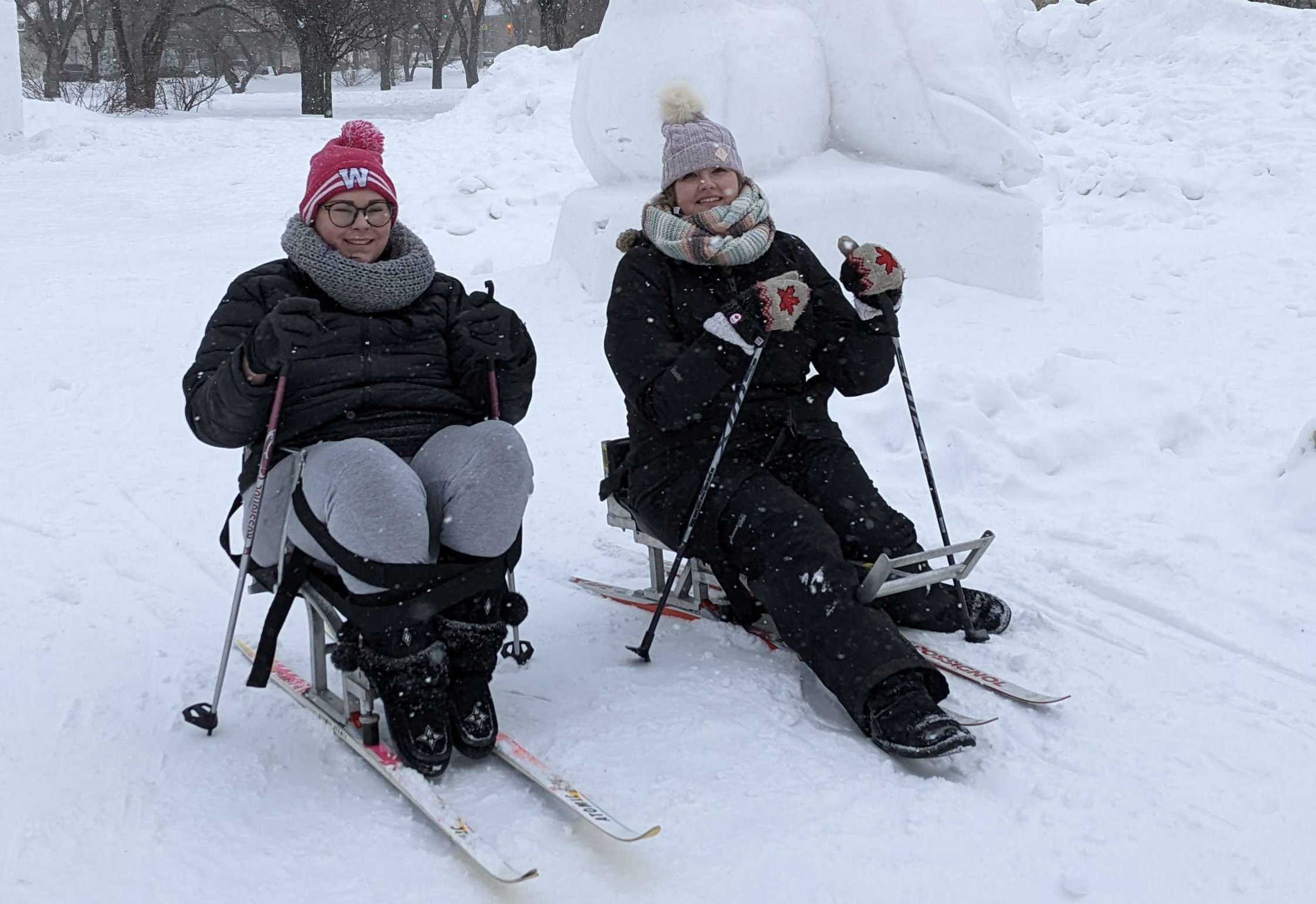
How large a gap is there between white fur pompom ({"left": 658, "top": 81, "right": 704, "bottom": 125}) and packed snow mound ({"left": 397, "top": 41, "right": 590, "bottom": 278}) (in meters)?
5.12

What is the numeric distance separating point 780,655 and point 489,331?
4.22 ft

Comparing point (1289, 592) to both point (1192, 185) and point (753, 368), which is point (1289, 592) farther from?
point (1192, 185)

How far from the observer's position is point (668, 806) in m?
2.80

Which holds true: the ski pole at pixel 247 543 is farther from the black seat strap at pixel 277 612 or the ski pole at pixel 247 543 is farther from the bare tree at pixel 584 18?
the bare tree at pixel 584 18

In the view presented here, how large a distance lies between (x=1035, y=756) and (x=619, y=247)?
1913mm

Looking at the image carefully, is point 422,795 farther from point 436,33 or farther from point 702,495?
point 436,33

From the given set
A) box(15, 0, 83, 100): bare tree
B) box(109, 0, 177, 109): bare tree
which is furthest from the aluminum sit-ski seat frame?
box(15, 0, 83, 100): bare tree

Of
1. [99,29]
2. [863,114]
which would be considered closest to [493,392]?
[863,114]

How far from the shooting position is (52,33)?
30578mm

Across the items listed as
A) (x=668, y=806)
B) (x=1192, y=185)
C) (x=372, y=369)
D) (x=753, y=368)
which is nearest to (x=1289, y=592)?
(x=753, y=368)

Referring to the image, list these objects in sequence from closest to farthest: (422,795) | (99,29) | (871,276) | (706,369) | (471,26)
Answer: (422,795), (706,369), (871,276), (99,29), (471,26)

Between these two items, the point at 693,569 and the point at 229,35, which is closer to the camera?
the point at 693,569

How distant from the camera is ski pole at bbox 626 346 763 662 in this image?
345 cm

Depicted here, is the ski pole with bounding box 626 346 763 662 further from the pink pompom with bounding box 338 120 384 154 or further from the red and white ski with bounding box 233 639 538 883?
the pink pompom with bounding box 338 120 384 154
